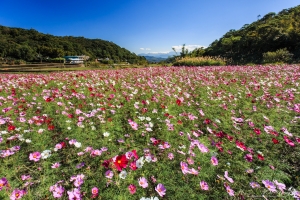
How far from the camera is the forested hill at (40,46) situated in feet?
182

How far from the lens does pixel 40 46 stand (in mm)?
62375

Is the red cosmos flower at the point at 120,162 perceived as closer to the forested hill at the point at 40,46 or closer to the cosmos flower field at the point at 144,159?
the cosmos flower field at the point at 144,159

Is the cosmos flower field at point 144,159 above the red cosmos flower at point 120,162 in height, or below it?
below

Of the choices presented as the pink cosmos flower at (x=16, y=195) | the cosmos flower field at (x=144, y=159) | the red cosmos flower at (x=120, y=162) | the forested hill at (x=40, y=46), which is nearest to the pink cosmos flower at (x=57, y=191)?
the cosmos flower field at (x=144, y=159)

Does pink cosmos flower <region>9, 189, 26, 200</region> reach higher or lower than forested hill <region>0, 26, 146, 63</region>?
lower

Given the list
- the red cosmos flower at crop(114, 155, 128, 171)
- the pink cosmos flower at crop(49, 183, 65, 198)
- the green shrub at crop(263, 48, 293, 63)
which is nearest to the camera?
the red cosmos flower at crop(114, 155, 128, 171)

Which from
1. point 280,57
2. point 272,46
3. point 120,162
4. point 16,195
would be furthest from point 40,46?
point 120,162

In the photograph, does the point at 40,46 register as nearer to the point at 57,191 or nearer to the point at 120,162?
the point at 57,191

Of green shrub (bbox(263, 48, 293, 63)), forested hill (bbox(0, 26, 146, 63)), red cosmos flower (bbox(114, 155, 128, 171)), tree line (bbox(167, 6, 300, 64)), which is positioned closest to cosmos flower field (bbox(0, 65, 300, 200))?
red cosmos flower (bbox(114, 155, 128, 171))

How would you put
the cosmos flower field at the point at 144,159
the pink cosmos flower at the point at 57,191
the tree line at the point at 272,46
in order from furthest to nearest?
the tree line at the point at 272,46
the cosmos flower field at the point at 144,159
the pink cosmos flower at the point at 57,191

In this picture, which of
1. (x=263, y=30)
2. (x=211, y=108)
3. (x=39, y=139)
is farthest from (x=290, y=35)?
(x=39, y=139)

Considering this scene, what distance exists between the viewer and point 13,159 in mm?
2041

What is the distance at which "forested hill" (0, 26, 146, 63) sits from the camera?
55.5 metres

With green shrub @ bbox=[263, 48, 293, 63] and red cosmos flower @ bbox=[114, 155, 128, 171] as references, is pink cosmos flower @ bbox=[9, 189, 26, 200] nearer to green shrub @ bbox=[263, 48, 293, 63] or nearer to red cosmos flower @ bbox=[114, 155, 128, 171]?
red cosmos flower @ bbox=[114, 155, 128, 171]
